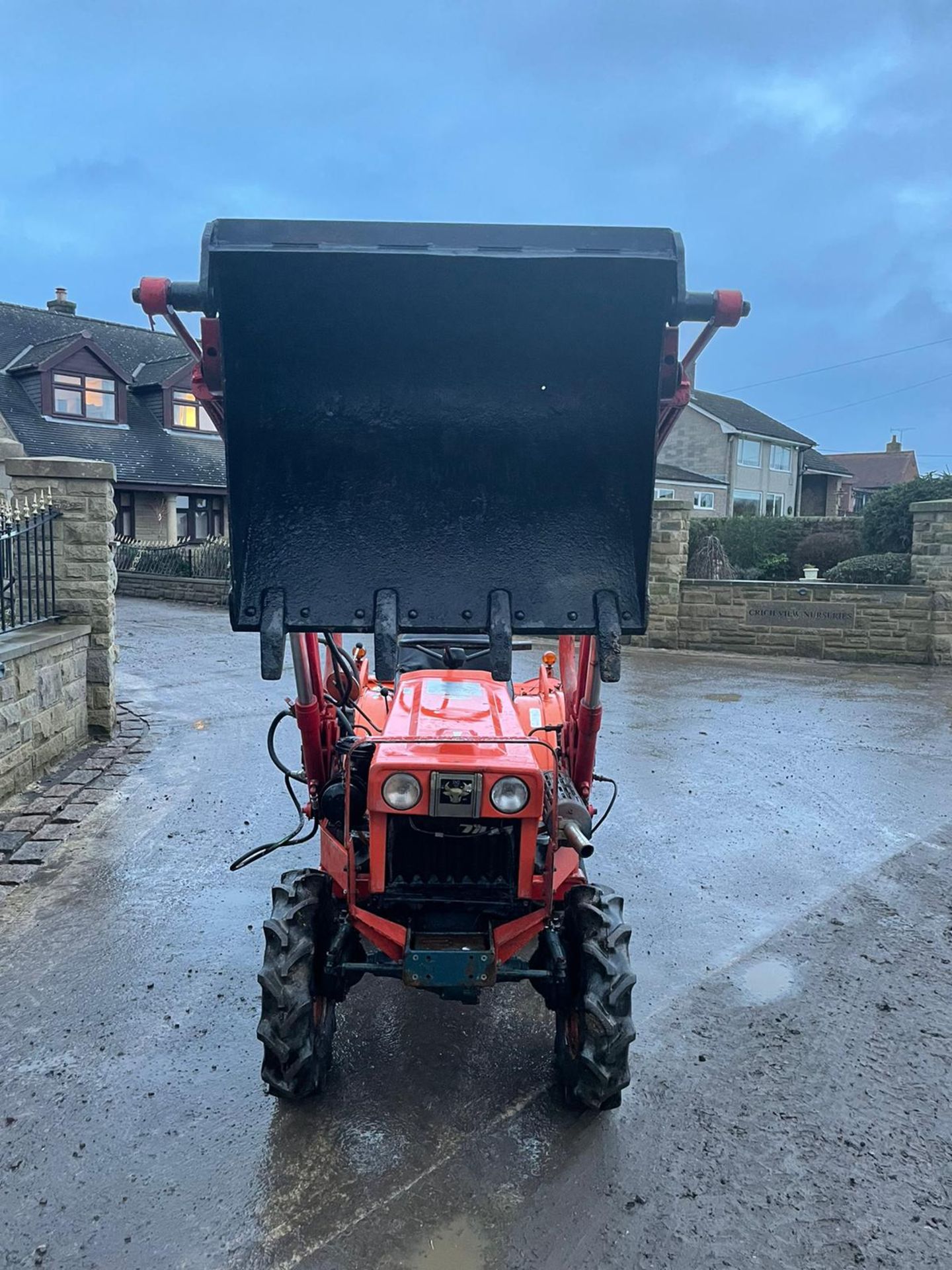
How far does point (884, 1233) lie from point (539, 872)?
4.83 ft

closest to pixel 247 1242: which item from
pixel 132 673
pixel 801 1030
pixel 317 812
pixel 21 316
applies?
pixel 317 812

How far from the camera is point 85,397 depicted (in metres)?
27.5

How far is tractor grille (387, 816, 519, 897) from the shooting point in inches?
125

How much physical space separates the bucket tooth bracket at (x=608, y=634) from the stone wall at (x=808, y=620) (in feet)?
38.1

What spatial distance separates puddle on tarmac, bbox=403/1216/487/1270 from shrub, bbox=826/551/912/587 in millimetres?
13061

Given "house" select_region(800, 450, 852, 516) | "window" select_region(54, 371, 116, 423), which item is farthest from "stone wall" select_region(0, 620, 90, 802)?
"house" select_region(800, 450, 852, 516)

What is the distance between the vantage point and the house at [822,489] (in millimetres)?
47219

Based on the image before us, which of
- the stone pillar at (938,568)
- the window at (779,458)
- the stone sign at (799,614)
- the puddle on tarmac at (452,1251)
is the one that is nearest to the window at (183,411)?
the stone sign at (799,614)

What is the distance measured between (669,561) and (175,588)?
1263cm

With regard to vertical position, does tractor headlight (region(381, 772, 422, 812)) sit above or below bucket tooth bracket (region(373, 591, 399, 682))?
below

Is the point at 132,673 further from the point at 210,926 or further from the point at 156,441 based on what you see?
the point at 156,441

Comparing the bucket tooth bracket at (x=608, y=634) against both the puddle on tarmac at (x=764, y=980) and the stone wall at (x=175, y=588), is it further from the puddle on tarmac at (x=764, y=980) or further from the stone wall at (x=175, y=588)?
the stone wall at (x=175, y=588)

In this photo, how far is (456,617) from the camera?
3.08 meters

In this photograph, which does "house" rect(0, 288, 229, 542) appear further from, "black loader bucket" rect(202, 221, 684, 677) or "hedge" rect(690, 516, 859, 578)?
"black loader bucket" rect(202, 221, 684, 677)
